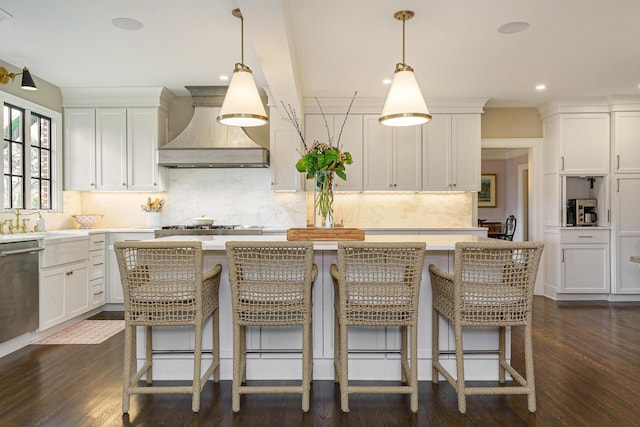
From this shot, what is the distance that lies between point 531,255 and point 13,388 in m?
3.29

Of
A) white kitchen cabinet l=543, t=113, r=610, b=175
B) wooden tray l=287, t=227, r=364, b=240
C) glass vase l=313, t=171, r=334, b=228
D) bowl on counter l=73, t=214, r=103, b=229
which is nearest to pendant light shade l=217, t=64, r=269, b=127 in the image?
glass vase l=313, t=171, r=334, b=228

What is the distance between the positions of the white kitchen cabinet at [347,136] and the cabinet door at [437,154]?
2.69ft

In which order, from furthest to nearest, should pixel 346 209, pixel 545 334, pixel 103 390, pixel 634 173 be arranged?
pixel 346 209 → pixel 634 173 → pixel 545 334 → pixel 103 390

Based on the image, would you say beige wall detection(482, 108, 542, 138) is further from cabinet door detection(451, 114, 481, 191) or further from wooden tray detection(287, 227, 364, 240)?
wooden tray detection(287, 227, 364, 240)

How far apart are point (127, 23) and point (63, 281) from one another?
2.48 meters

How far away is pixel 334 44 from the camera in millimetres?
3645

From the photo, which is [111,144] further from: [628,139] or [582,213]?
[628,139]

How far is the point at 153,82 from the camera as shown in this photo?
4.86 metres

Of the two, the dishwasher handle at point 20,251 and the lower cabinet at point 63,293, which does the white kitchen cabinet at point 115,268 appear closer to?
the lower cabinet at point 63,293

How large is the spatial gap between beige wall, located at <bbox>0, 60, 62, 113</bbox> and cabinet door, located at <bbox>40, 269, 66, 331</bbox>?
1862 mm

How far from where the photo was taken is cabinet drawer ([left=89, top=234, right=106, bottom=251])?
4.56 metres

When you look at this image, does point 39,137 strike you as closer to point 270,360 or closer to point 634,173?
point 270,360

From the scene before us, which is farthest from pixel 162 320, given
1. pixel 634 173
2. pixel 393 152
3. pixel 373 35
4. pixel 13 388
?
pixel 634 173

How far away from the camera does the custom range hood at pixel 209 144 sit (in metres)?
4.93
